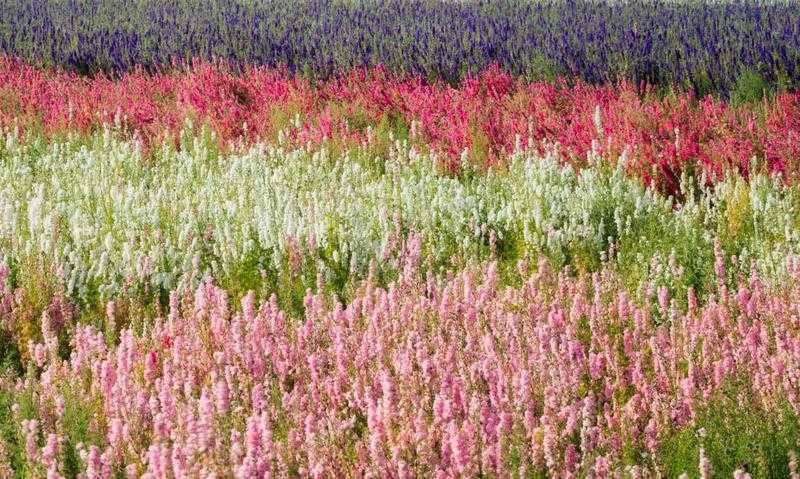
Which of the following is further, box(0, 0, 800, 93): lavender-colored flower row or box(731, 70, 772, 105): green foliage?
box(0, 0, 800, 93): lavender-colored flower row

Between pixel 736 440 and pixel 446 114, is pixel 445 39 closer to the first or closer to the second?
pixel 446 114

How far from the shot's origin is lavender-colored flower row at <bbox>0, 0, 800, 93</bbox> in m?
10.3

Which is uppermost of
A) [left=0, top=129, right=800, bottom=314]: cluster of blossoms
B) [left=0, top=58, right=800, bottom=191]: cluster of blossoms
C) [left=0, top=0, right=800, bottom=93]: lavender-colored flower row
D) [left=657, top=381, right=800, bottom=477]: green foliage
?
[left=0, top=0, right=800, bottom=93]: lavender-colored flower row

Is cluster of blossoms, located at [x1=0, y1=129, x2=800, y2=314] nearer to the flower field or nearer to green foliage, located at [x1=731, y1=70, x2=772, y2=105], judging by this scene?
the flower field

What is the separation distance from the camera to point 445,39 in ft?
39.1

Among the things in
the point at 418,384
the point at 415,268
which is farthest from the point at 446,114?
the point at 418,384

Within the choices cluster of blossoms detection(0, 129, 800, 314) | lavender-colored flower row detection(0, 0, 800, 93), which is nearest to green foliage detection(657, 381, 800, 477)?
cluster of blossoms detection(0, 129, 800, 314)

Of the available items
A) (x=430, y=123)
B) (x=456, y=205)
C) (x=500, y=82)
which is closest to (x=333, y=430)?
(x=456, y=205)

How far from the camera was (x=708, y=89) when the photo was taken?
32.0 feet

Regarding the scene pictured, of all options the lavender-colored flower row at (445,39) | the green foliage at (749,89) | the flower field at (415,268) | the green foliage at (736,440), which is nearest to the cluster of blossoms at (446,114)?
the flower field at (415,268)

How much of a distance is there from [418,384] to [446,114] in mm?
5409

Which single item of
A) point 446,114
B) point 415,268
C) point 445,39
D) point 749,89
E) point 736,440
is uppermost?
point 445,39

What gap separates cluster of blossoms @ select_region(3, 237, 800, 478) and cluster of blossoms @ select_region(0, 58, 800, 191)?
2.41 m

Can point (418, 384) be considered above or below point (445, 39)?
below
